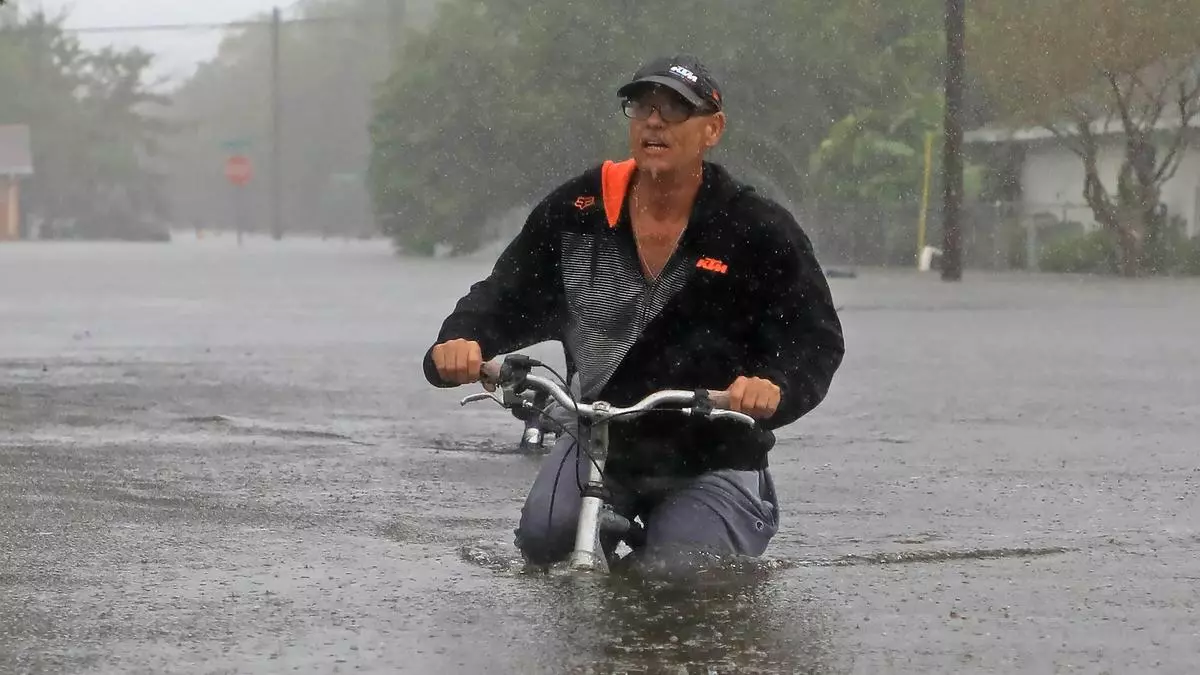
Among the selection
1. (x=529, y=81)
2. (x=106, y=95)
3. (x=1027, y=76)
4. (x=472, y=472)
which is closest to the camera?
(x=472, y=472)

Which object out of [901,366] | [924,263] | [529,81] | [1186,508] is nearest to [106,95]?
[529,81]

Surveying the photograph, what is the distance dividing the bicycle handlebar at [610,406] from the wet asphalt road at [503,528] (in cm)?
52

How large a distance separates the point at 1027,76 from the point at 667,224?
35.1m

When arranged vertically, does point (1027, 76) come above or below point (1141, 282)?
above

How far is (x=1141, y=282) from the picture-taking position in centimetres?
3462

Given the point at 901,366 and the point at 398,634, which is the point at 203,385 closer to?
the point at 901,366

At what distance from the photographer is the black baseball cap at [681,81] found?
17.6ft

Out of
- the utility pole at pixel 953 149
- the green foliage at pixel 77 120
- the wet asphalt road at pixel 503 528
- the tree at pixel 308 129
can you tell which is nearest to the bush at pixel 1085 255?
the utility pole at pixel 953 149

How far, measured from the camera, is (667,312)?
18.5ft

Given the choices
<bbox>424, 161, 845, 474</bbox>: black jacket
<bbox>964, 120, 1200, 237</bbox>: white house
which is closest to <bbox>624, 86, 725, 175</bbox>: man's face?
<bbox>424, 161, 845, 474</bbox>: black jacket

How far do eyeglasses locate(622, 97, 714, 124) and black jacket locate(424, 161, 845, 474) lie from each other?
0.80ft

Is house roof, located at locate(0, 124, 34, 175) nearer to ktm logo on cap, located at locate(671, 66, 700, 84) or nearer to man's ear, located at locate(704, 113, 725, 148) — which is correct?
man's ear, located at locate(704, 113, 725, 148)

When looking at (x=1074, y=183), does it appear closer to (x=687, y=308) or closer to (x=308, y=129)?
(x=687, y=308)

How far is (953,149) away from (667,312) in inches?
1193
